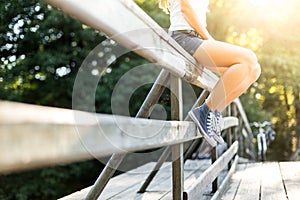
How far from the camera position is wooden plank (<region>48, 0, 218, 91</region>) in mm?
928

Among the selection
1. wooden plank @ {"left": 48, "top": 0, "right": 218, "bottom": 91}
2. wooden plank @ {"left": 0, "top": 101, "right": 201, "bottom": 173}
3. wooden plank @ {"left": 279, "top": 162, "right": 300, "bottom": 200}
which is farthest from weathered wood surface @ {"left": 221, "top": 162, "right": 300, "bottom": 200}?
wooden plank @ {"left": 0, "top": 101, "right": 201, "bottom": 173}

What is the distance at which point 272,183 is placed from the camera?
11.0 ft

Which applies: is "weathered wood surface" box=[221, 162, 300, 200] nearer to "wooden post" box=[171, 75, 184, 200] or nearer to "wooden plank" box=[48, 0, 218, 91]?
"wooden post" box=[171, 75, 184, 200]

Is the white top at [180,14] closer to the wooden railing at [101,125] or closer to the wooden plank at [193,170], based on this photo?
the wooden railing at [101,125]

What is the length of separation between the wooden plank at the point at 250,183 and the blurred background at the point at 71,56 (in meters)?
4.33

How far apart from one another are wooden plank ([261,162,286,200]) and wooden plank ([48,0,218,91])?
117cm

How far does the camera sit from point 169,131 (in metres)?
1.62

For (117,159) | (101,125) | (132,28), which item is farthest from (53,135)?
(117,159)

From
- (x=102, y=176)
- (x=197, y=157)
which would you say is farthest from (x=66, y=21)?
(x=102, y=176)

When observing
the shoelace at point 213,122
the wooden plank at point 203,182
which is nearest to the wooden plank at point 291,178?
the wooden plank at point 203,182

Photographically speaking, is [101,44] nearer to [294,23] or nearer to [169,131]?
[294,23]

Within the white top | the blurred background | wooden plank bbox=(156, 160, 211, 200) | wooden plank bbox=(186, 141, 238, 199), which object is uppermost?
the blurred background

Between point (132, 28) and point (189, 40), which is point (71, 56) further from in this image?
point (132, 28)

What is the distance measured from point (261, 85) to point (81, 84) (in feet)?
15.8
